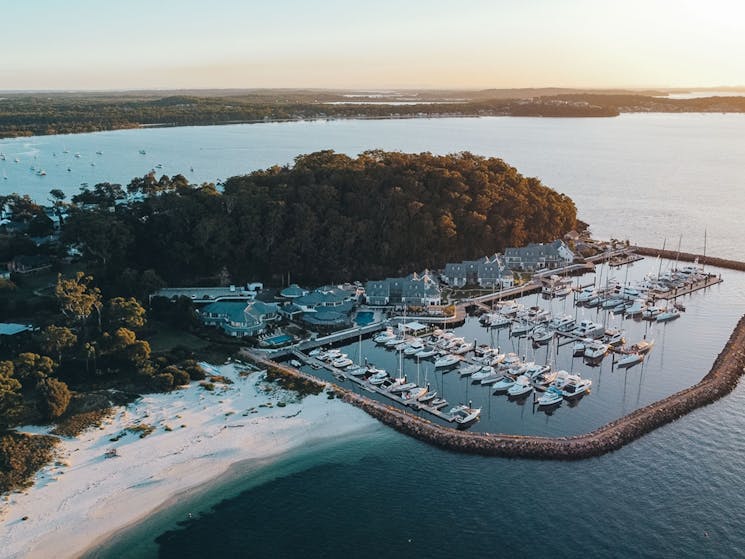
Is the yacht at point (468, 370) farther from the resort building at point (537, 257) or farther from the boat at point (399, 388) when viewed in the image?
the resort building at point (537, 257)

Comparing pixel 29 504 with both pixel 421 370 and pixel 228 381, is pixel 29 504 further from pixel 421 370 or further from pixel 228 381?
pixel 421 370

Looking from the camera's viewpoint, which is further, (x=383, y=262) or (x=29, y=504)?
(x=383, y=262)

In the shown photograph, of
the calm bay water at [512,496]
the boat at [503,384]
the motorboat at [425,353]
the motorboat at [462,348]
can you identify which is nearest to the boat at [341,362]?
the calm bay water at [512,496]

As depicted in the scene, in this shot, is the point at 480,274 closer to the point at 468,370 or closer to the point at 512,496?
the point at 468,370

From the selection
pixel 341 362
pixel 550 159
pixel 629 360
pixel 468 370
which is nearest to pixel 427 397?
pixel 468 370

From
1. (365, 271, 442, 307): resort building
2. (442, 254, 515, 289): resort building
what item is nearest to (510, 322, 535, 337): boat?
(365, 271, 442, 307): resort building

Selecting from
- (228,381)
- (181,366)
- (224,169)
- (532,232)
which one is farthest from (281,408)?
(224,169)
